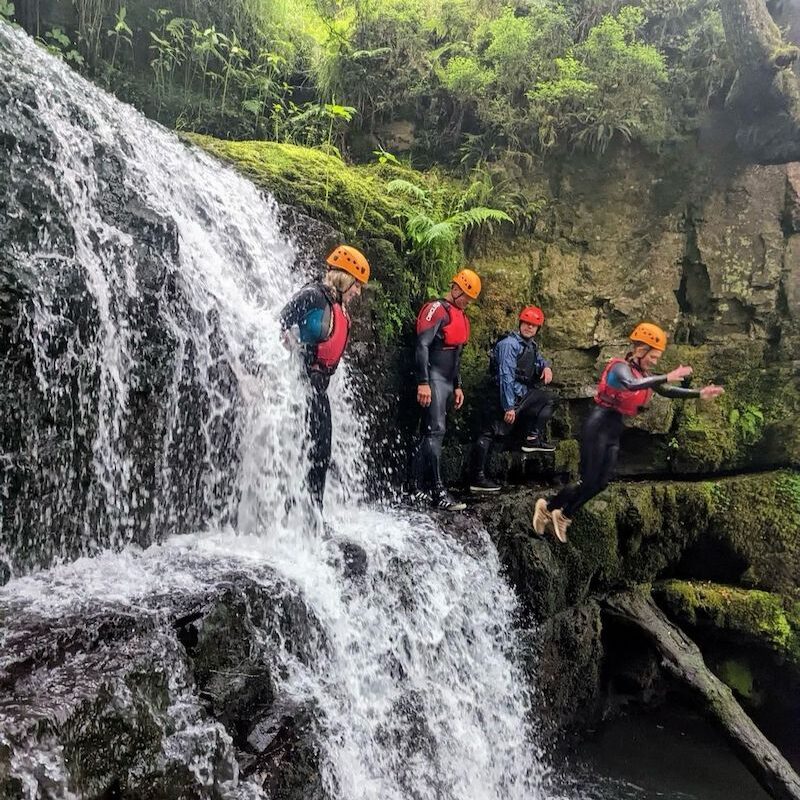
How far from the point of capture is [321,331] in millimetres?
5164

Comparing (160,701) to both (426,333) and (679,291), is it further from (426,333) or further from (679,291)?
(679,291)

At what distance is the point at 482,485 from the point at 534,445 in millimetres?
876

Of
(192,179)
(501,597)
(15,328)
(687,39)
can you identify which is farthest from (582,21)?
(15,328)

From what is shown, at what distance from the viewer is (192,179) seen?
6336mm

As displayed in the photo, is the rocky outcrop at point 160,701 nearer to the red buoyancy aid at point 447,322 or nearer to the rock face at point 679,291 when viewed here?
the red buoyancy aid at point 447,322

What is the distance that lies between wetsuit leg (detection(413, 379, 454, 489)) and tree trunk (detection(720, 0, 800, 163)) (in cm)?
543

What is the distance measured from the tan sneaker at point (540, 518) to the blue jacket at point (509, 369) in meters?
1.16

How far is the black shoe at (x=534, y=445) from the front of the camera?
7566 millimetres

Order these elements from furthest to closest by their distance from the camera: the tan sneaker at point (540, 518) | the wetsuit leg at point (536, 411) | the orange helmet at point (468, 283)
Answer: the wetsuit leg at point (536, 411)
the orange helmet at point (468, 283)
the tan sneaker at point (540, 518)

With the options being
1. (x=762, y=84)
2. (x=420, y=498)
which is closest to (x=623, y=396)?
(x=420, y=498)

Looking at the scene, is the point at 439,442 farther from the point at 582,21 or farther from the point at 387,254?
the point at 582,21

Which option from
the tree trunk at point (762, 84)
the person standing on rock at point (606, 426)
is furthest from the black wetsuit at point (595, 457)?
the tree trunk at point (762, 84)

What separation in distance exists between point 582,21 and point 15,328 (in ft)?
28.7

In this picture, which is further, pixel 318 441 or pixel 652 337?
pixel 652 337
